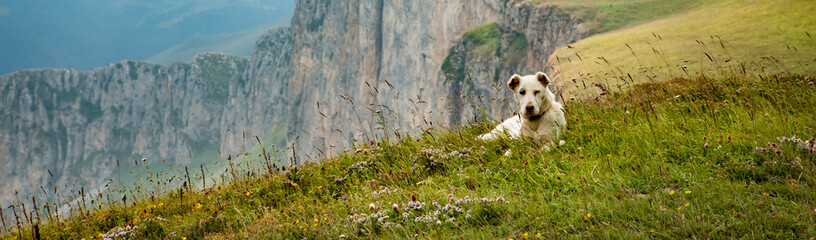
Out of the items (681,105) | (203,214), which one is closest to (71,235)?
(203,214)

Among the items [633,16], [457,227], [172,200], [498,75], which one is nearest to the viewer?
[457,227]

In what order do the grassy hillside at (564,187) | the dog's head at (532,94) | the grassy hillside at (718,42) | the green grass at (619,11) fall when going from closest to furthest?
the grassy hillside at (564,187) → the dog's head at (532,94) → the grassy hillside at (718,42) → the green grass at (619,11)

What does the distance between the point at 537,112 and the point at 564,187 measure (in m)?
1.64

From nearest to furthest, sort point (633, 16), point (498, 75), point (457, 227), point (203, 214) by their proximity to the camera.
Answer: point (457, 227) → point (203, 214) → point (633, 16) → point (498, 75)

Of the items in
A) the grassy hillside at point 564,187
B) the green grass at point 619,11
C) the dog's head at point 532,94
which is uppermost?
the dog's head at point 532,94

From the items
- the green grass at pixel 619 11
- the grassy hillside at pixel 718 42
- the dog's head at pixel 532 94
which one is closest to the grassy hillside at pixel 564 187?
the dog's head at pixel 532 94

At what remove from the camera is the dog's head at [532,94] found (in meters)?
6.58

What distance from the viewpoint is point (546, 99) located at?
6.96 metres

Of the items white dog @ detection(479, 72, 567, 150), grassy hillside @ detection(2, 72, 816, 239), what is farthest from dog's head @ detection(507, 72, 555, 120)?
grassy hillside @ detection(2, 72, 816, 239)

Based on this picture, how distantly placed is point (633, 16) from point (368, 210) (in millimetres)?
96704

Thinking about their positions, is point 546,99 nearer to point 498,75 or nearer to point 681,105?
point 681,105

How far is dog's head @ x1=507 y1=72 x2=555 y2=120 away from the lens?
6578 mm

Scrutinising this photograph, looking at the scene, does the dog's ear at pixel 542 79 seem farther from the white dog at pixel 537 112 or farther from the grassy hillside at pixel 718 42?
the grassy hillside at pixel 718 42

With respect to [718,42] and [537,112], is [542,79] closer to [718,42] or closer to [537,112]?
[537,112]
